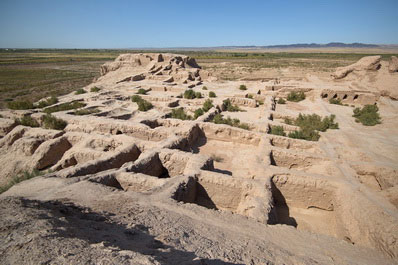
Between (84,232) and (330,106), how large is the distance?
18.5 meters

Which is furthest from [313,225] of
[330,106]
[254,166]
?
[330,106]

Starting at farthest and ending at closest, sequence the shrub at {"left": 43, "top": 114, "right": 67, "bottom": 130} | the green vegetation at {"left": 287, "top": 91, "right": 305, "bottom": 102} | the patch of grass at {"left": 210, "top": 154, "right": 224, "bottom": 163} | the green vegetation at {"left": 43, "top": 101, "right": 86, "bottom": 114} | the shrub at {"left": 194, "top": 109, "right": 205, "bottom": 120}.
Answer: the green vegetation at {"left": 287, "top": 91, "right": 305, "bottom": 102}, the green vegetation at {"left": 43, "top": 101, "right": 86, "bottom": 114}, the shrub at {"left": 194, "top": 109, "right": 205, "bottom": 120}, the shrub at {"left": 43, "top": 114, "right": 67, "bottom": 130}, the patch of grass at {"left": 210, "top": 154, "right": 224, "bottom": 163}

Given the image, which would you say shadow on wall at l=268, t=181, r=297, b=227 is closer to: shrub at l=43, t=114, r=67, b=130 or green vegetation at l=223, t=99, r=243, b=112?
green vegetation at l=223, t=99, r=243, b=112

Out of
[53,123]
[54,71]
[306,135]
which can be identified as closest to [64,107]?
[53,123]

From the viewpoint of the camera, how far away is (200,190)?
20.1ft

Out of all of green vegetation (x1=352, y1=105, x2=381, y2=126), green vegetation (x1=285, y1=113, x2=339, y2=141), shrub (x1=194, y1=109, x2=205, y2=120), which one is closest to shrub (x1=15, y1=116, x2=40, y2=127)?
shrub (x1=194, y1=109, x2=205, y2=120)

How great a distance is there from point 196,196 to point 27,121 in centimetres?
994

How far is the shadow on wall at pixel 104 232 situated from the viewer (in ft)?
9.23

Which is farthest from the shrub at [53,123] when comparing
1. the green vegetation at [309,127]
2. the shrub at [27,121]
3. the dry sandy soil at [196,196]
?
the green vegetation at [309,127]

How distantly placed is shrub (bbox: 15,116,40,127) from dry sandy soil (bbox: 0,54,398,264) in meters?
0.26

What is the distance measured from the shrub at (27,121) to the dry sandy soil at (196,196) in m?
0.26

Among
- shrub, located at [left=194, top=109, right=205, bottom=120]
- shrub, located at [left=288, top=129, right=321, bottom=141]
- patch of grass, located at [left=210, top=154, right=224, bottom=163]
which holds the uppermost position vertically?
shrub, located at [left=194, top=109, right=205, bottom=120]

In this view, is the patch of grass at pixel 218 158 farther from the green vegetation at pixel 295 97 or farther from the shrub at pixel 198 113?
the green vegetation at pixel 295 97

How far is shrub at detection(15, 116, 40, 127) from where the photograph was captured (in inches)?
416
